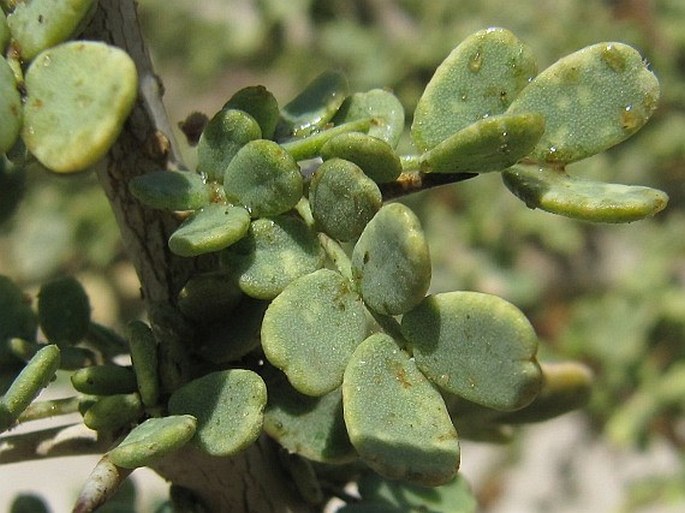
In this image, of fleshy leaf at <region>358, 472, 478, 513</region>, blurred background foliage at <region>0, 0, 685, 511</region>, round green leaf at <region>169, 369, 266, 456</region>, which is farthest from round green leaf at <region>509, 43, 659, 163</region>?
blurred background foliage at <region>0, 0, 685, 511</region>

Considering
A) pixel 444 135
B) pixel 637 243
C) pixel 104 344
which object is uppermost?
pixel 444 135

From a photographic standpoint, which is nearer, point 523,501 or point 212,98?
point 523,501

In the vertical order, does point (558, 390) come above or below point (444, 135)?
below

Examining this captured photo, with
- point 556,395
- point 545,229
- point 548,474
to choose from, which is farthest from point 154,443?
point 548,474

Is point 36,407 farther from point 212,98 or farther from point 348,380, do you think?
point 212,98

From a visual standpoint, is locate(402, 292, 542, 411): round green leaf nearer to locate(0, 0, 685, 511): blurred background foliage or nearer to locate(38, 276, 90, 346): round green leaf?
locate(38, 276, 90, 346): round green leaf

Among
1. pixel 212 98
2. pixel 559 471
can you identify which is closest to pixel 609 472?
pixel 559 471
